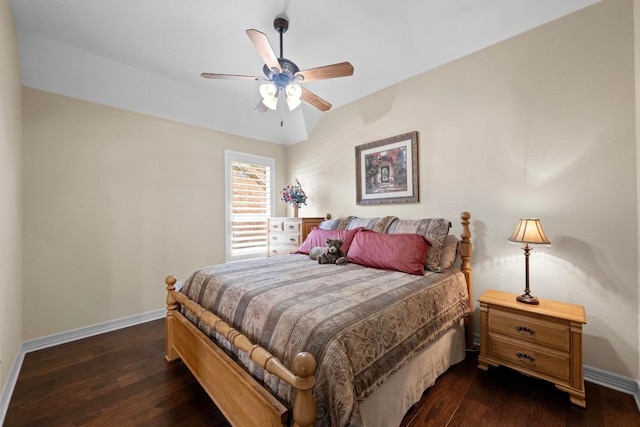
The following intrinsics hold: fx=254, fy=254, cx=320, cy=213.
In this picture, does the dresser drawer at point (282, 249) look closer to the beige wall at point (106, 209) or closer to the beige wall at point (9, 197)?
the beige wall at point (106, 209)

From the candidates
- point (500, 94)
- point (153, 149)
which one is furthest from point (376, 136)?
point (153, 149)

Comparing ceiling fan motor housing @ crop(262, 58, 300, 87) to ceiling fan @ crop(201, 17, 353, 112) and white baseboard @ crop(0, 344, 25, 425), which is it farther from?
white baseboard @ crop(0, 344, 25, 425)

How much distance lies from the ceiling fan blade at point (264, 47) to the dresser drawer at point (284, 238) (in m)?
2.20

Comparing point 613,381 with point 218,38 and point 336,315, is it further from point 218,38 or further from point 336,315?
point 218,38

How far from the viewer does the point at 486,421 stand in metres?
1.50

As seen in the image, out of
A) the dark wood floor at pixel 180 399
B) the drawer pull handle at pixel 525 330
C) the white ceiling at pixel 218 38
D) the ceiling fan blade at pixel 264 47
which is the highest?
the white ceiling at pixel 218 38

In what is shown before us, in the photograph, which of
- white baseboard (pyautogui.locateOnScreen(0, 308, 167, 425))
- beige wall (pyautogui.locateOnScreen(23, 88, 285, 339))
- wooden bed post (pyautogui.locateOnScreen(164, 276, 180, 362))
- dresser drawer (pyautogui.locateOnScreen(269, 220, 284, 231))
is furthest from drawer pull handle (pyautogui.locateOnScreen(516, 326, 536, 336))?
beige wall (pyautogui.locateOnScreen(23, 88, 285, 339))

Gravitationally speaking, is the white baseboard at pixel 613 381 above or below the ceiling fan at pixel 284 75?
below

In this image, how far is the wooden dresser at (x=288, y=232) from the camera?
3.54 m

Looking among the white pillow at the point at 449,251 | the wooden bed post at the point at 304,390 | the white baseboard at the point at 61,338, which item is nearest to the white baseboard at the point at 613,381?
the white pillow at the point at 449,251

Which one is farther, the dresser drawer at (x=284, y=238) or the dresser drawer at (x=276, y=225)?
the dresser drawer at (x=276, y=225)

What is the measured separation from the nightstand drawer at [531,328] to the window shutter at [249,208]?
3.08m

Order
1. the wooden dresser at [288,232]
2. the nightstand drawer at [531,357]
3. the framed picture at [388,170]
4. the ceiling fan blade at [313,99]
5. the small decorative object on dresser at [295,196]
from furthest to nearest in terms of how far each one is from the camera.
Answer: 1. the small decorative object on dresser at [295,196]
2. the wooden dresser at [288,232]
3. the framed picture at [388,170]
4. the ceiling fan blade at [313,99]
5. the nightstand drawer at [531,357]

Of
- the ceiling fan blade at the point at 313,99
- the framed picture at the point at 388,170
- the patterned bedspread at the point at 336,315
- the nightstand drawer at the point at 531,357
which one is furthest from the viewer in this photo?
the framed picture at the point at 388,170
